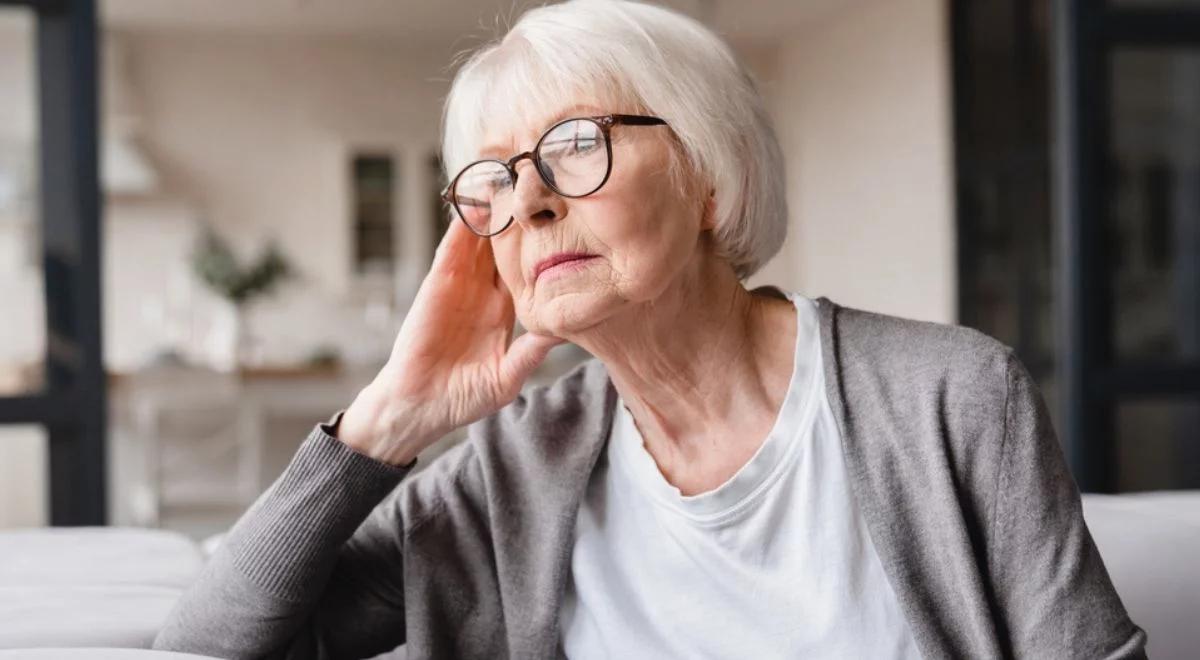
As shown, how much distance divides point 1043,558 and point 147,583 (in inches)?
36.9

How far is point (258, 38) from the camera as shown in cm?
741

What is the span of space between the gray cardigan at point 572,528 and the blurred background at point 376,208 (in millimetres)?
1331

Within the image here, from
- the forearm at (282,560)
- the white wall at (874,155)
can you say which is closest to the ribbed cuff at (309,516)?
the forearm at (282,560)

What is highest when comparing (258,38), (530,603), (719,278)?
(258,38)

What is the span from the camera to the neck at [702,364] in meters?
1.19

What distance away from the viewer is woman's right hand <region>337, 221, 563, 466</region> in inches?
47.9

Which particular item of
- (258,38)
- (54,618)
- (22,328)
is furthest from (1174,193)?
(22,328)

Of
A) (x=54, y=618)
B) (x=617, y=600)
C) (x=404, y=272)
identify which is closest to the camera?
(x=54, y=618)

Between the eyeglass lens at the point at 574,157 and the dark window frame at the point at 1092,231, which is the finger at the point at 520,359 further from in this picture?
the dark window frame at the point at 1092,231

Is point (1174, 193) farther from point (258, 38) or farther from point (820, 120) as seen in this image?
point (258, 38)

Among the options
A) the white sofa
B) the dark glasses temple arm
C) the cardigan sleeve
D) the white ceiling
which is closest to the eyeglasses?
the dark glasses temple arm

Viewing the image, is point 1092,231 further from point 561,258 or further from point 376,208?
point 376,208

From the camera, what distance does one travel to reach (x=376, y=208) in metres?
7.46

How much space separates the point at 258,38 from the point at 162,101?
2.33ft
